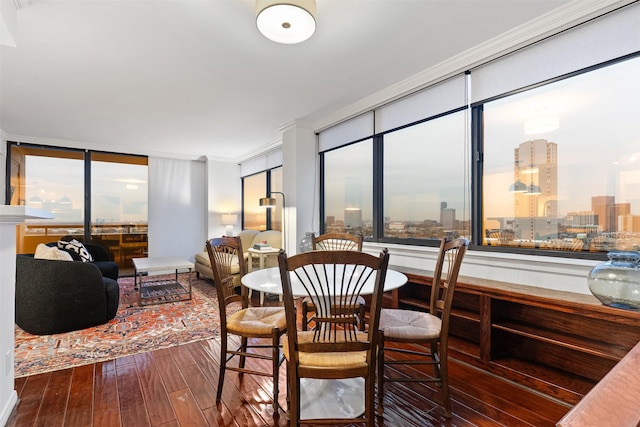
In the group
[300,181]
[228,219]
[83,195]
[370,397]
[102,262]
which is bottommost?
[370,397]

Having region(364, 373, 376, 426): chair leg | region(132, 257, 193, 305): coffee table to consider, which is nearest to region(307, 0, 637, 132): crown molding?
region(364, 373, 376, 426): chair leg

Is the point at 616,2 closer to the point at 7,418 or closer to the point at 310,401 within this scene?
the point at 310,401

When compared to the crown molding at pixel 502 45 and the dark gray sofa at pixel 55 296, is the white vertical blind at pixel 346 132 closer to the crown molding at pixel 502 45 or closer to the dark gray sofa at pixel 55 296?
the crown molding at pixel 502 45

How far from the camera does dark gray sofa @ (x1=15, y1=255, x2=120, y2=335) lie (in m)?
3.05

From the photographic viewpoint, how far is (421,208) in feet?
11.1

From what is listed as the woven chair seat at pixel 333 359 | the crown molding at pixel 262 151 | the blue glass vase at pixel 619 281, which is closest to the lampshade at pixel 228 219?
the crown molding at pixel 262 151

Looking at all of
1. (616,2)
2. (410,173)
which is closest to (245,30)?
(410,173)

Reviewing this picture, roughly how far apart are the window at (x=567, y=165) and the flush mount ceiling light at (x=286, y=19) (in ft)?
5.89

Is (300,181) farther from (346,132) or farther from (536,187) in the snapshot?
(536,187)

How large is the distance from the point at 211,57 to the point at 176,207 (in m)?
4.69

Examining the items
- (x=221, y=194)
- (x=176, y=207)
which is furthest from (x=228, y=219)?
(x=176, y=207)

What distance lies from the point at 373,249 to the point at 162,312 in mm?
2652

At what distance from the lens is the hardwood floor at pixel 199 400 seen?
70.0 inches

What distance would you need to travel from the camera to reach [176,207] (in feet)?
22.0
